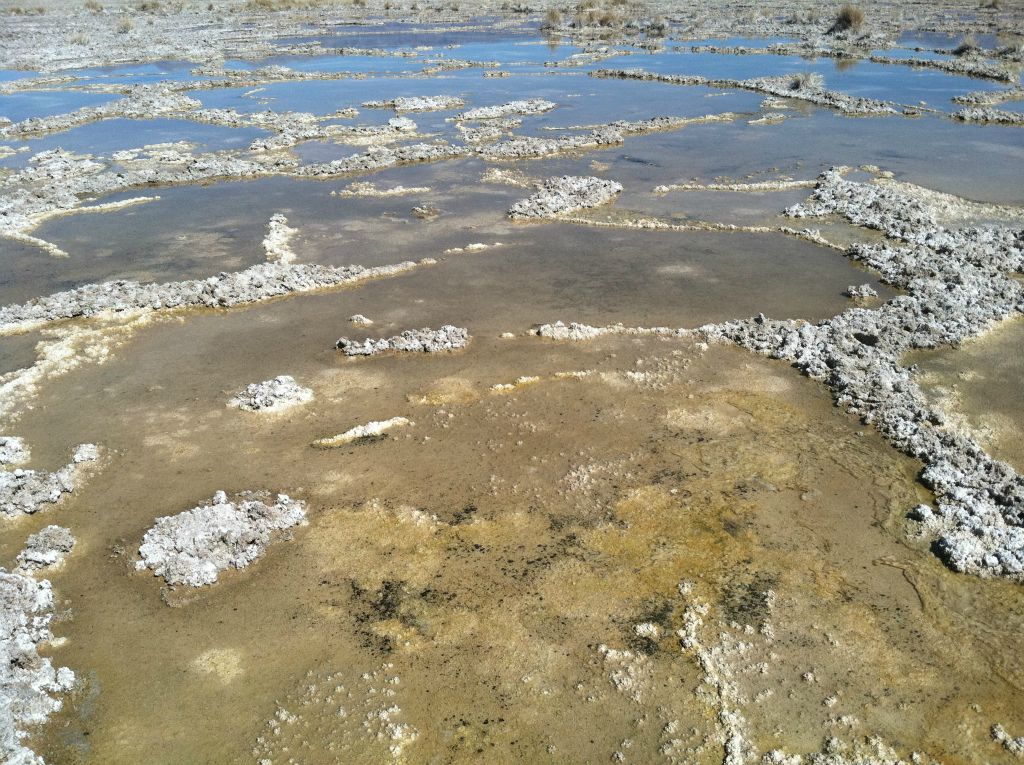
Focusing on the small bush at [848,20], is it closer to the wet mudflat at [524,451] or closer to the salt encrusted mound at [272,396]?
the wet mudflat at [524,451]

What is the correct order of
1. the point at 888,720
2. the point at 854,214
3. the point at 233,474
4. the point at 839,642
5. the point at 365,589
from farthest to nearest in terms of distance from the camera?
1. the point at 854,214
2. the point at 233,474
3. the point at 365,589
4. the point at 839,642
5. the point at 888,720

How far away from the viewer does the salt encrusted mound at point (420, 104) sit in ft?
105

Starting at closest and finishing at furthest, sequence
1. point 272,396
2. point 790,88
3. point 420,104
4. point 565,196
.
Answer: point 272,396 → point 565,196 → point 420,104 → point 790,88

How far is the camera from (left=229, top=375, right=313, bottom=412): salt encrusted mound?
39.7ft

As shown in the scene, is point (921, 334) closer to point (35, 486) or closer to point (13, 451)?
point (35, 486)

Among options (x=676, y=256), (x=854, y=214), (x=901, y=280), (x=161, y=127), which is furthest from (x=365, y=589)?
(x=161, y=127)

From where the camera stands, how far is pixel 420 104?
32219mm

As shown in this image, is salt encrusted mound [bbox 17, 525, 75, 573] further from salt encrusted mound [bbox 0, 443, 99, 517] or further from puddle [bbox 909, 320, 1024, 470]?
puddle [bbox 909, 320, 1024, 470]

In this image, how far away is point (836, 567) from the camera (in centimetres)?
887

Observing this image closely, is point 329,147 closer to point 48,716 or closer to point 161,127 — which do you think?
point 161,127

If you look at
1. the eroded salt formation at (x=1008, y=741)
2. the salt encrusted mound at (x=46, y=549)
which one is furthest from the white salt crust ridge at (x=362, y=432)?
the eroded salt formation at (x=1008, y=741)

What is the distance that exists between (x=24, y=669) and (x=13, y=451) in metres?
4.76

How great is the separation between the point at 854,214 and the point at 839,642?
1499 centimetres

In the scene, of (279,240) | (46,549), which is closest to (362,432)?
(46,549)
